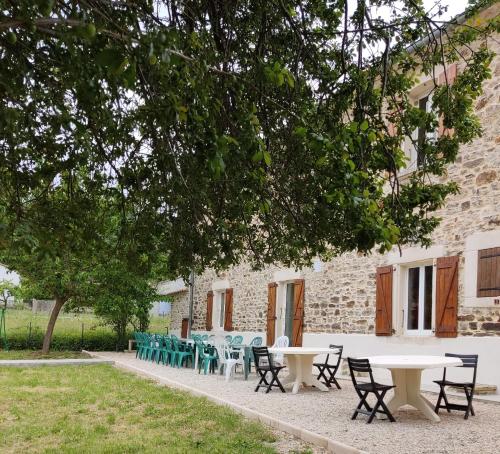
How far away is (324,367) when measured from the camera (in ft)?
32.2

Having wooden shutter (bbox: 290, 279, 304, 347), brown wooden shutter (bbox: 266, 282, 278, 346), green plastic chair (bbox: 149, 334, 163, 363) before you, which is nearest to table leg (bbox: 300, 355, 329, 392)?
wooden shutter (bbox: 290, 279, 304, 347)

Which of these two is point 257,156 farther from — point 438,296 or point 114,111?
point 438,296

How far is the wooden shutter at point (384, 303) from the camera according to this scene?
10.6 metres

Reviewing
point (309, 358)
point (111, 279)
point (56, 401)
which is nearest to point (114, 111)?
point (56, 401)

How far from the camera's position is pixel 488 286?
8648 mm

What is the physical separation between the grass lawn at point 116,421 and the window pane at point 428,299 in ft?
13.9

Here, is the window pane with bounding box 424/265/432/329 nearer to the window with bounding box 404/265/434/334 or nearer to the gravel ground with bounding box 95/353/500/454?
the window with bounding box 404/265/434/334

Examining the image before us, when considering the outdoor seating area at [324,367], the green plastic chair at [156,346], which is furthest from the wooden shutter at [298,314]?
the green plastic chair at [156,346]

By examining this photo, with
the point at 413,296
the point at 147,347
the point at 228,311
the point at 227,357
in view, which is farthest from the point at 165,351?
the point at 413,296

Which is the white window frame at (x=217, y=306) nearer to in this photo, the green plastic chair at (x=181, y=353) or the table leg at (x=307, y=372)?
the green plastic chair at (x=181, y=353)

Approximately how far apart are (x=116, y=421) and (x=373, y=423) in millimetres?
2997

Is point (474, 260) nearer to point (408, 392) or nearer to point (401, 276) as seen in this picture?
point (401, 276)

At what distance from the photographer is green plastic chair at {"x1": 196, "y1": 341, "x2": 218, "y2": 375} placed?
1179 cm

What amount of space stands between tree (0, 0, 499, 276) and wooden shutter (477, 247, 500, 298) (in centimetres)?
360
